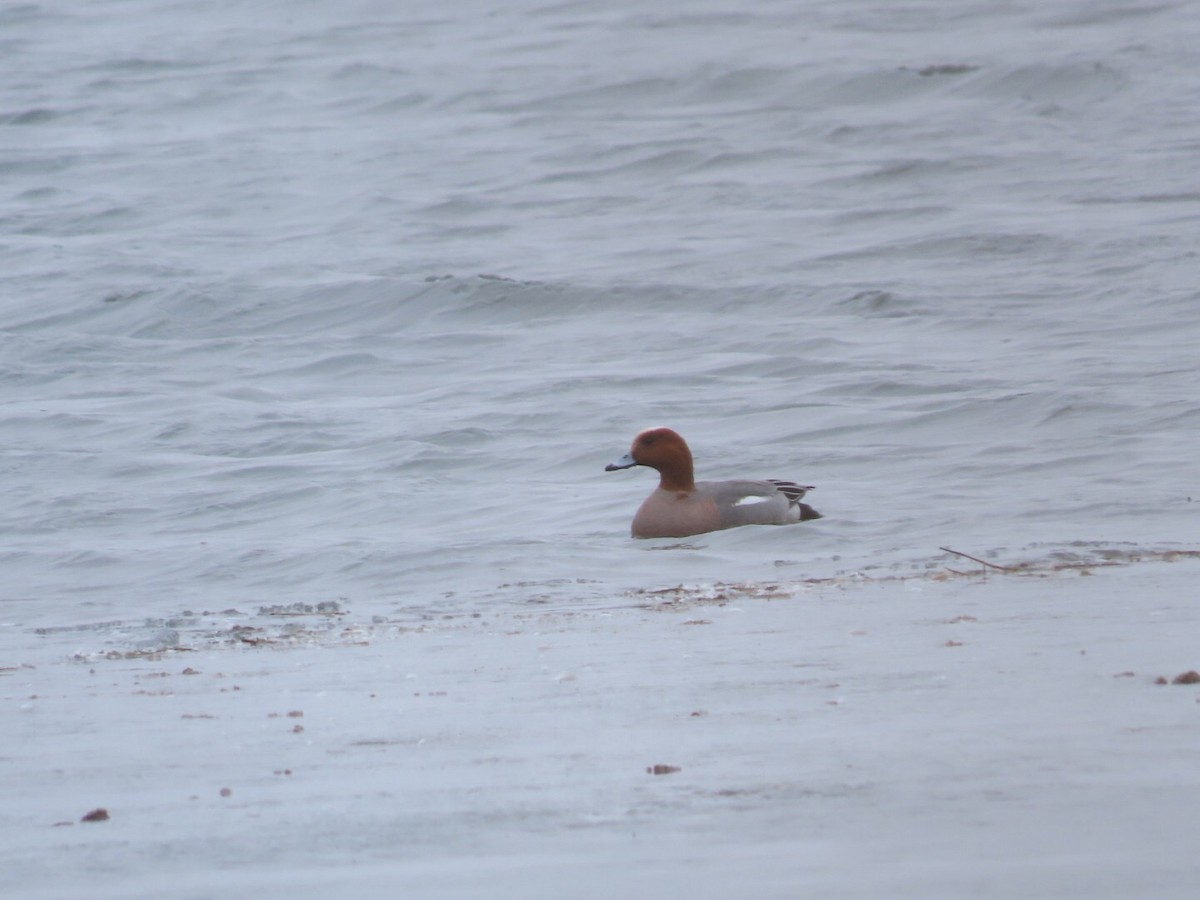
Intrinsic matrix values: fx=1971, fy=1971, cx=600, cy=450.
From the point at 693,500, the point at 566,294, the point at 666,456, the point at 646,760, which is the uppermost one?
the point at 646,760

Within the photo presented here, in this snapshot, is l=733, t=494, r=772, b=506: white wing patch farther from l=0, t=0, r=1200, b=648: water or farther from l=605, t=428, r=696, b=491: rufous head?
l=605, t=428, r=696, b=491: rufous head

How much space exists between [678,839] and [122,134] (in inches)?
1122

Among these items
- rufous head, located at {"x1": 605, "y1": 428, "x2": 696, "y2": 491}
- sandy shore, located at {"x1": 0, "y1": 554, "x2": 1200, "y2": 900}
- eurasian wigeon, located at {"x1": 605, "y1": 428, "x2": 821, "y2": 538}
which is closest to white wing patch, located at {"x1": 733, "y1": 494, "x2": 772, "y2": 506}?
eurasian wigeon, located at {"x1": 605, "y1": 428, "x2": 821, "y2": 538}

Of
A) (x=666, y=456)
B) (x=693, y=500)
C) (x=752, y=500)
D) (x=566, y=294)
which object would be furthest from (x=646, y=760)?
(x=566, y=294)

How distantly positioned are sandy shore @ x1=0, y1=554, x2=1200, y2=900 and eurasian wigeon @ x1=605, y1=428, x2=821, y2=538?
4006 mm

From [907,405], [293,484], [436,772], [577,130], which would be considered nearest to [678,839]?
[436,772]

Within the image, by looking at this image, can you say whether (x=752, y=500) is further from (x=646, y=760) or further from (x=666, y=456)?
(x=646, y=760)

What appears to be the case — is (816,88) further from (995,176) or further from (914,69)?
(995,176)

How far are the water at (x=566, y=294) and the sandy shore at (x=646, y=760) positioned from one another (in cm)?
212

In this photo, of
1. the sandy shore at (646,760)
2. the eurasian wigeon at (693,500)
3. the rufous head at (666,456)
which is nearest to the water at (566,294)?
the eurasian wigeon at (693,500)

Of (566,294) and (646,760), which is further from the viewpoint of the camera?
(566,294)

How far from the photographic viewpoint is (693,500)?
37.1 ft

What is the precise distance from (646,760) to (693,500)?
272 inches

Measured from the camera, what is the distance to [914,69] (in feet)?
95.6
